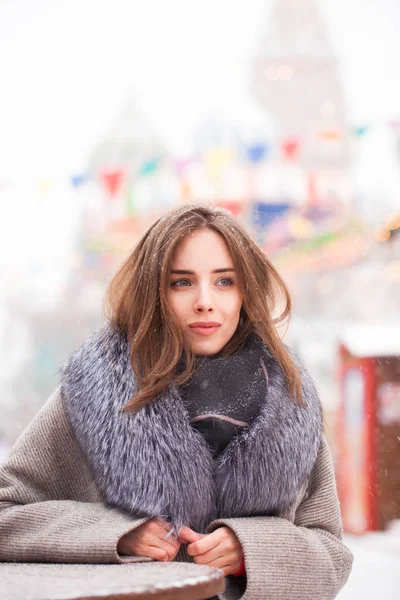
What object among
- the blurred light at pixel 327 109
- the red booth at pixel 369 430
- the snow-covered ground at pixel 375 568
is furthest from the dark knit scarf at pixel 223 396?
the blurred light at pixel 327 109

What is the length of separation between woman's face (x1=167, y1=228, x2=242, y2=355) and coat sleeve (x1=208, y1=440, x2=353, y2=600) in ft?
0.98

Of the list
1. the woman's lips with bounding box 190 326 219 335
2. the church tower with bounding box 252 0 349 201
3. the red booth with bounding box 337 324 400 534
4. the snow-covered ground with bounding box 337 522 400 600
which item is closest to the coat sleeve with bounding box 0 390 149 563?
the woman's lips with bounding box 190 326 219 335

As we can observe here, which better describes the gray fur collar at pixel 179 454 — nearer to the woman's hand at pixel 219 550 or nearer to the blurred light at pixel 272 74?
the woman's hand at pixel 219 550

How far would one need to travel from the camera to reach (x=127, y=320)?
48.1 inches

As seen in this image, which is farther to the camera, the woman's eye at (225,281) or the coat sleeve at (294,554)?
the woman's eye at (225,281)

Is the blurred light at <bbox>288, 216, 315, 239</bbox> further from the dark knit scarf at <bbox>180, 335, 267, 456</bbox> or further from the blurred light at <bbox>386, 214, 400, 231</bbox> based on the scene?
the dark knit scarf at <bbox>180, 335, 267, 456</bbox>

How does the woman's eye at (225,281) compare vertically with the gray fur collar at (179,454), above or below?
above

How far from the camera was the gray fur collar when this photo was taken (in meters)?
1.07

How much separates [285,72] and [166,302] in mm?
2467

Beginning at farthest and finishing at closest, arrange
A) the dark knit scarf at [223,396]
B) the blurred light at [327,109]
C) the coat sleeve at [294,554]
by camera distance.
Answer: the blurred light at [327,109] < the dark knit scarf at [223,396] < the coat sleeve at [294,554]

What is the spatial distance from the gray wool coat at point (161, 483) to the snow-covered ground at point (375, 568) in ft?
3.90

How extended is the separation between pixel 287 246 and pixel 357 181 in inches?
17.4

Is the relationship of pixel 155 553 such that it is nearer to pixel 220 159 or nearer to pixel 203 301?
pixel 203 301

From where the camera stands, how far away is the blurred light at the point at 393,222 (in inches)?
116
